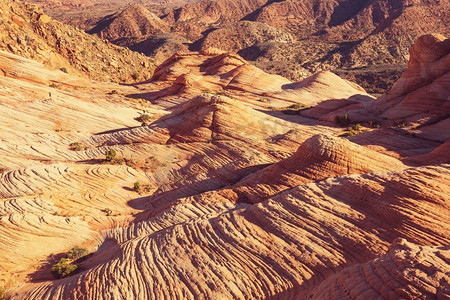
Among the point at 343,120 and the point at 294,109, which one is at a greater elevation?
the point at 343,120

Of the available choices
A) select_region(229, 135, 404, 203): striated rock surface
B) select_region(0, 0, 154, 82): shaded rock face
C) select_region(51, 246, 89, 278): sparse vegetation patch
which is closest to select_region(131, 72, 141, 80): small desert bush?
select_region(0, 0, 154, 82): shaded rock face

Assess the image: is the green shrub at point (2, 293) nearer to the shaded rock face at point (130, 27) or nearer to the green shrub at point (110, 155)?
the green shrub at point (110, 155)

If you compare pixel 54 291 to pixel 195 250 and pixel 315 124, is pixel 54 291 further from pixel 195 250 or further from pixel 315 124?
pixel 315 124

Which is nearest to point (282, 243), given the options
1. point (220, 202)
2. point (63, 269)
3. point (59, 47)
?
point (220, 202)

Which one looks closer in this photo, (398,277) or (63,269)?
(398,277)

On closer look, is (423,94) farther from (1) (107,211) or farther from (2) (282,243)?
(1) (107,211)

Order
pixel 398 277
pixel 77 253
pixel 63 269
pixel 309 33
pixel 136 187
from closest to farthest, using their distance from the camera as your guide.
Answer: pixel 398 277
pixel 63 269
pixel 77 253
pixel 136 187
pixel 309 33
